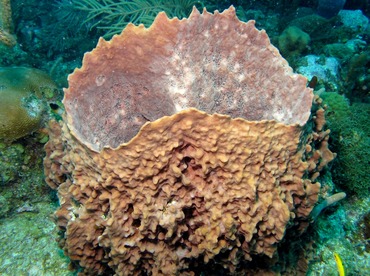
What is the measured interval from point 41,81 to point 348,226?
4.58 meters

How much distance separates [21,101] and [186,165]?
9.38 feet

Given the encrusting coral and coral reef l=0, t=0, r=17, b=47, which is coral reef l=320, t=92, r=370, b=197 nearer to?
the encrusting coral

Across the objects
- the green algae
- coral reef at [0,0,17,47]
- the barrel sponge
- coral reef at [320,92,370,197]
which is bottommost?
the green algae

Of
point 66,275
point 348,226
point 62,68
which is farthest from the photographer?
point 62,68

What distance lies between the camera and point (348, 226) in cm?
304

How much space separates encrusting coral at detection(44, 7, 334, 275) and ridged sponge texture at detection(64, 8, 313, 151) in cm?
1

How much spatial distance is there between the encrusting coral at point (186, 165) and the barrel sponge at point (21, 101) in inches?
40.6

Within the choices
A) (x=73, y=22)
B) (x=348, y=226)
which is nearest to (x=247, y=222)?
(x=348, y=226)

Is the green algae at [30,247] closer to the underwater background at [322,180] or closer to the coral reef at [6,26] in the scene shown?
the underwater background at [322,180]

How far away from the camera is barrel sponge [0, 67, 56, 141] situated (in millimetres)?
3317

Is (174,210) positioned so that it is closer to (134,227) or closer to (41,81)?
(134,227)

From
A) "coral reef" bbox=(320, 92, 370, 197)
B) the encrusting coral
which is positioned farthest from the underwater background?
the encrusting coral

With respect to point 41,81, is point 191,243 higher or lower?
higher

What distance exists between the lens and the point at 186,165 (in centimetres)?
189
